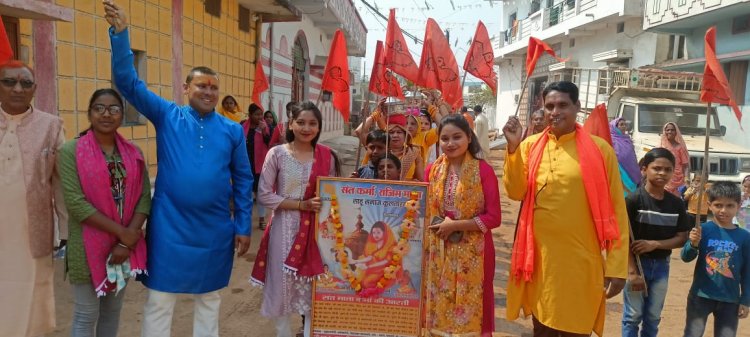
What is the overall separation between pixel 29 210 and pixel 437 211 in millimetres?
2113

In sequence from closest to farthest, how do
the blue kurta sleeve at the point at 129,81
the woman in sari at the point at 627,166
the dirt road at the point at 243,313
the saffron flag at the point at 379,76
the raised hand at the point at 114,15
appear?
the raised hand at the point at 114,15
the blue kurta sleeve at the point at 129,81
the dirt road at the point at 243,313
the saffron flag at the point at 379,76
the woman in sari at the point at 627,166

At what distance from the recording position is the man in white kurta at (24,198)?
8.57ft

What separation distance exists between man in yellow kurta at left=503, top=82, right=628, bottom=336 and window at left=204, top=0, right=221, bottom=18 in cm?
694

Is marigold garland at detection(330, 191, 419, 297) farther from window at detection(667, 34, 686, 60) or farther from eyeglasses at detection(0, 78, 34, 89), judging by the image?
window at detection(667, 34, 686, 60)

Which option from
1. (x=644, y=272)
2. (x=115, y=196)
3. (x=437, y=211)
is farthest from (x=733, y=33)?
(x=115, y=196)

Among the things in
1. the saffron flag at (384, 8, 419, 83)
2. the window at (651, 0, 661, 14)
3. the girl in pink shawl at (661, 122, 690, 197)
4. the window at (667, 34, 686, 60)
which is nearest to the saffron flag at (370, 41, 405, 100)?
the saffron flag at (384, 8, 419, 83)

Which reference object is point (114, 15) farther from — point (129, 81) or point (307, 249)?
point (307, 249)

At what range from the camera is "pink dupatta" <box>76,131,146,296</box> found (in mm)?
2588

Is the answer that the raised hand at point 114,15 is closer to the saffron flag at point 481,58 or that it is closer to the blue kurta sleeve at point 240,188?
the blue kurta sleeve at point 240,188

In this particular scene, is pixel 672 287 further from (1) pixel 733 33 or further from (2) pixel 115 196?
(1) pixel 733 33

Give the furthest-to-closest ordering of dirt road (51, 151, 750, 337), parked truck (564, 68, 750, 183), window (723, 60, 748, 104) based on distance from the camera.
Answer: window (723, 60, 748, 104), parked truck (564, 68, 750, 183), dirt road (51, 151, 750, 337)

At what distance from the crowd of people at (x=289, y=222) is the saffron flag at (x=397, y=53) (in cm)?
147

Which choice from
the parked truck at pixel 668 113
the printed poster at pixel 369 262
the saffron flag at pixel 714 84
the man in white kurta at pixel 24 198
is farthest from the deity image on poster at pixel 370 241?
the parked truck at pixel 668 113

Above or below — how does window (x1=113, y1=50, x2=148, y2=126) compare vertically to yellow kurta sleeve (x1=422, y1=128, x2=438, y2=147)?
above
